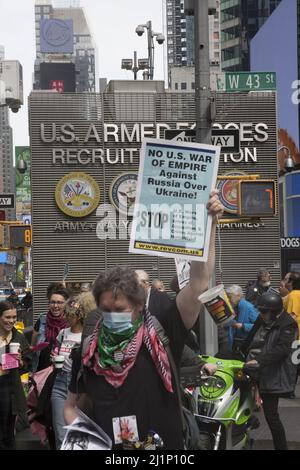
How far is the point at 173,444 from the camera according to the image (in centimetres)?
404

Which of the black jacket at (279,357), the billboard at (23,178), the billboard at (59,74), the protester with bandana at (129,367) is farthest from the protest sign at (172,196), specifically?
the billboard at (59,74)

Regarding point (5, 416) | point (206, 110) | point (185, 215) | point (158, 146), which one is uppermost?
point (206, 110)

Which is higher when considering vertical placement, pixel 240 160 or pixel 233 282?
pixel 240 160

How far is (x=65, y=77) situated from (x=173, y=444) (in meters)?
68.7

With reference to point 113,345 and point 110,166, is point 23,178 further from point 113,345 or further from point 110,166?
point 113,345

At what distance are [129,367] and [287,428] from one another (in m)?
6.17

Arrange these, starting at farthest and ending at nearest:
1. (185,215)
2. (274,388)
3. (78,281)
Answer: (78,281)
(274,388)
(185,215)

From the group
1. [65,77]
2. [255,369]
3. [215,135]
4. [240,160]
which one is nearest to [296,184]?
[65,77]

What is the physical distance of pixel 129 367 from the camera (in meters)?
3.94

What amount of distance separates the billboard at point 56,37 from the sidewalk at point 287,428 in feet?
158

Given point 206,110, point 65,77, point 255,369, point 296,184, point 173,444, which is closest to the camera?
point 173,444

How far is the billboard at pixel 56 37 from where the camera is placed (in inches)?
2251

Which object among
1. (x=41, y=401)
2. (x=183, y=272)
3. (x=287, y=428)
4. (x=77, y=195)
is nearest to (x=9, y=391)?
(x=41, y=401)

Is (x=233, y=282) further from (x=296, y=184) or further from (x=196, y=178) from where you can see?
(x=296, y=184)
